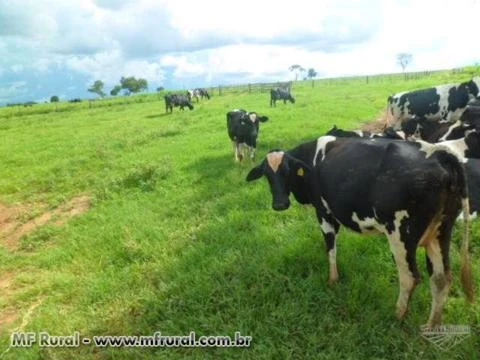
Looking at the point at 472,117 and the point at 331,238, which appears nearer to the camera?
the point at 331,238

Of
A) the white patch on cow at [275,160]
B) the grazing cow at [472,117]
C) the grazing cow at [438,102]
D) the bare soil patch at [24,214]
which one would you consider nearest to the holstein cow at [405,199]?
the white patch on cow at [275,160]

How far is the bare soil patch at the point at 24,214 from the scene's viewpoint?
28.8ft

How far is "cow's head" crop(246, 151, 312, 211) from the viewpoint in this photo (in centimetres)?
555

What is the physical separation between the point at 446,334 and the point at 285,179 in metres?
2.62

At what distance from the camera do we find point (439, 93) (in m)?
13.6

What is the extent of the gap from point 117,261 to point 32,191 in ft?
21.9

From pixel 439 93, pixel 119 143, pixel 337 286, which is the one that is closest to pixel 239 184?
pixel 337 286

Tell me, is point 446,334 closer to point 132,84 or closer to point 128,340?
point 128,340

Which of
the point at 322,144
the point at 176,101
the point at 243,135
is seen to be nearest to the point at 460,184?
the point at 322,144

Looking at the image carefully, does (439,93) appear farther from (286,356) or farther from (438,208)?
(286,356)

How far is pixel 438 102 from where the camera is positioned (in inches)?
534

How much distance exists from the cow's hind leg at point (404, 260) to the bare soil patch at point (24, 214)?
23.5ft

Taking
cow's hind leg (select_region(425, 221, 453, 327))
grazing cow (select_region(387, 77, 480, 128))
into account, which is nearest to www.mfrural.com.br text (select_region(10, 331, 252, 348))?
cow's hind leg (select_region(425, 221, 453, 327))

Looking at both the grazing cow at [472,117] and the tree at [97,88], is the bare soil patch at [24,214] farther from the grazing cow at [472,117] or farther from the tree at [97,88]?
the tree at [97,88]
